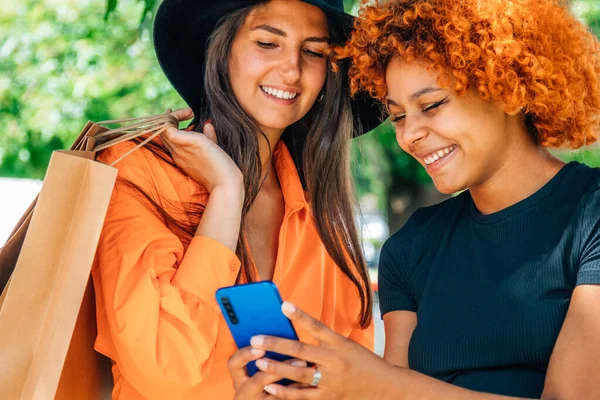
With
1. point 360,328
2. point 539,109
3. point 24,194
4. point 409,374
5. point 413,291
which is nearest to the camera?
point 409,374

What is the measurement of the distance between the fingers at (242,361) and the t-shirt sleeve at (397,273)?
0.59m

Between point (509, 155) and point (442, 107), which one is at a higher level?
point (442, 107)

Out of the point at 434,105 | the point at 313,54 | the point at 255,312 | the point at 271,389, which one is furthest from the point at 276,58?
the point at 271,389

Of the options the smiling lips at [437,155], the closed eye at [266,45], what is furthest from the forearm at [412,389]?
the closed eye at [266,45]

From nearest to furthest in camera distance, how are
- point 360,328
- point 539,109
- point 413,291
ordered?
point 539,109, point 413,291, point 360,328

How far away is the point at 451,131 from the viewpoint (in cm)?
223

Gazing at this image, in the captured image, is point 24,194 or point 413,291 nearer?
point 413,291

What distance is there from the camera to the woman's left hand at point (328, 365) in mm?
1893

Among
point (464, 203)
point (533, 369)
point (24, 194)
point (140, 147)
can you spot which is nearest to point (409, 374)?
point (533, 369)

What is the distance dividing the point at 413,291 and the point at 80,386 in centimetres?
97

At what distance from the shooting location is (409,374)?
1964 mm

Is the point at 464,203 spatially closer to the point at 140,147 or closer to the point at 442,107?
the point at 442,107

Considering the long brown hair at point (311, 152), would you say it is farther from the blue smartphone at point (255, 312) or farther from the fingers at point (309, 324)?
the fingers at point (309, 324)

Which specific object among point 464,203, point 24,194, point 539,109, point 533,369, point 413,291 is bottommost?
point 533,369
